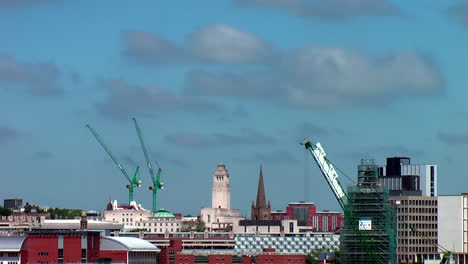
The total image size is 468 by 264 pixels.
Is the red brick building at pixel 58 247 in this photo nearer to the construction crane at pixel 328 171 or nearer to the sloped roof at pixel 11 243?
the sloped roof at pixel 11 243

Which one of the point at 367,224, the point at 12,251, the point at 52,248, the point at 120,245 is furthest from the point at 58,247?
the point at 367,224

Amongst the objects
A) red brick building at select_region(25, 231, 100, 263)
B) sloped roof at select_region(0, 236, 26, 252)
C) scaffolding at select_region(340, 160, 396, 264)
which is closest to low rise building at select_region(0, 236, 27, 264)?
sloped roof at select_region(0, 236, 26, 252)

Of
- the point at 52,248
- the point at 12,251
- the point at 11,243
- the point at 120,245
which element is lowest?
the point at 12,251

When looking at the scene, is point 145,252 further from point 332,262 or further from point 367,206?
point 332,262

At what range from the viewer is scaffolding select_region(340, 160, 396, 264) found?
175375mm

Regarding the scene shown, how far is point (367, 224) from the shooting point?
175 meters

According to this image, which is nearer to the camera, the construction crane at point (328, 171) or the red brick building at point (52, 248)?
the red brick building at point (52, 248)

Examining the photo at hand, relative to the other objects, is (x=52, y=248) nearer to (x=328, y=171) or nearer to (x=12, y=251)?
(x=12, y=251)

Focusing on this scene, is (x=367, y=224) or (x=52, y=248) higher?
(x=367, y=224)

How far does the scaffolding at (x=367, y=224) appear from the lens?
17538 centimetres

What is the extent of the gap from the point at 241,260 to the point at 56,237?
203ft

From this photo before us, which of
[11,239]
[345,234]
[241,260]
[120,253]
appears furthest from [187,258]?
[11,239]

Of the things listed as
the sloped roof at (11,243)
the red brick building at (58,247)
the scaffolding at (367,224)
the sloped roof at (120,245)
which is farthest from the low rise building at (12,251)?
the scaffolding at (367,224)

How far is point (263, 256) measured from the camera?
194 metres
